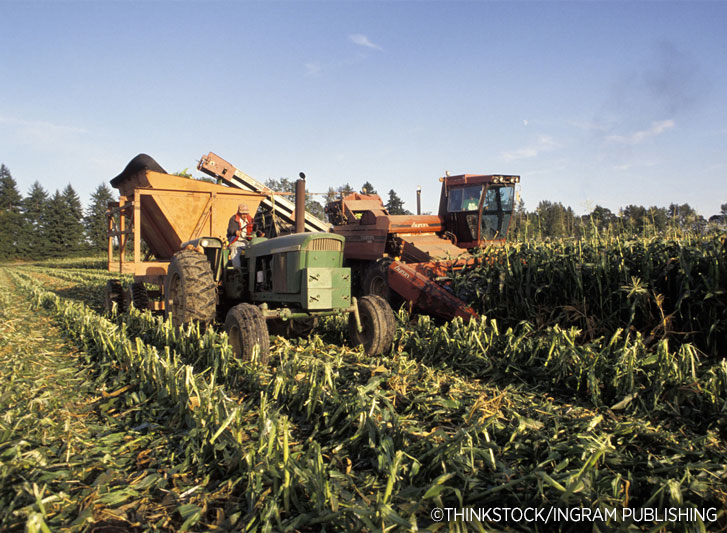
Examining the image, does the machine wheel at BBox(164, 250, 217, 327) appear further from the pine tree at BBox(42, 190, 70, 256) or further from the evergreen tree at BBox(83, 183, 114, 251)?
the pine tree at BBox(42, 190, 70, 256)

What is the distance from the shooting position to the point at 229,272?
6605 millimetres

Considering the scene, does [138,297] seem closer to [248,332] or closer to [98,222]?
[248,332]

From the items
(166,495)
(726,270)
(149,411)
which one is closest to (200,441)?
(166,495)

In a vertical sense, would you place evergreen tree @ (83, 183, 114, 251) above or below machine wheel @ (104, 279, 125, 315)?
above

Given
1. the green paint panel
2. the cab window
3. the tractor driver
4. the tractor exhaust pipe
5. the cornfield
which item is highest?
the cab window

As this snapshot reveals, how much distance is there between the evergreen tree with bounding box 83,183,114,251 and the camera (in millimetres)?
55219

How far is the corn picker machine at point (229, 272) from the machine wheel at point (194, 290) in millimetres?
12

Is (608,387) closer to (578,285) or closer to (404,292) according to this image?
(578,285)

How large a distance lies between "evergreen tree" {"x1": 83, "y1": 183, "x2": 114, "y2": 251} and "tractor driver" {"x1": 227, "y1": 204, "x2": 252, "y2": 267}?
41793mm

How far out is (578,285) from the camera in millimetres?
5398

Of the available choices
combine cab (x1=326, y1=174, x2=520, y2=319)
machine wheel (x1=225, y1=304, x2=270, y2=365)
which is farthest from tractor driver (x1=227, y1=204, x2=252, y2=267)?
combine cab (x1=326, y1=174, x2=520, y2=319)

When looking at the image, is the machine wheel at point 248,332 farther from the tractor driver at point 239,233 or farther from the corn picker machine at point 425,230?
the corn picker machine at point 425,230

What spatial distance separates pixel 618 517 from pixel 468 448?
726 mm

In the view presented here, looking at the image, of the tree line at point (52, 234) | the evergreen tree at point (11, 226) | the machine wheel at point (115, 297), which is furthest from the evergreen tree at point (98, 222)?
the machine wheel at point (115, 297)
